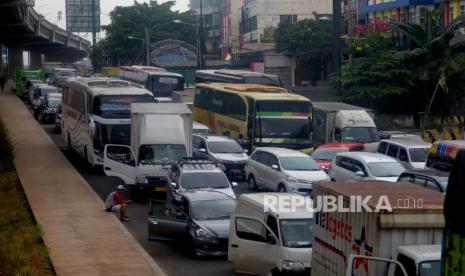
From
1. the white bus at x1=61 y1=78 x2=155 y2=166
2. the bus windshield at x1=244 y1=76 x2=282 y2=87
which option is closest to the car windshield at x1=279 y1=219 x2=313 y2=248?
the white bus at x1=61 y1=78 x2=155 y2=166

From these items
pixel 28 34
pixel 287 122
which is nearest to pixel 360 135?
pixel 287 122

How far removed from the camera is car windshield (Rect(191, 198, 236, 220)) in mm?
19625

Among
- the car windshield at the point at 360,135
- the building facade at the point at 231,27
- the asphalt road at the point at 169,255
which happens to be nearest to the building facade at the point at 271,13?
the building facade at the point at 231,27

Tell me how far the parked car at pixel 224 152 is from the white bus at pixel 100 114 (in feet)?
8.52

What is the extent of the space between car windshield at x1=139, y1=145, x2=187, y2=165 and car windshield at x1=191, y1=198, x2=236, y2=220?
7114 mm

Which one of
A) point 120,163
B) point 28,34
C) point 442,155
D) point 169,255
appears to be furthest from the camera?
point 28,34

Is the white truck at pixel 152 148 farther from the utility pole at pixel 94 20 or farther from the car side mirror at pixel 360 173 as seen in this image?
the utility pole at pixel 94 20

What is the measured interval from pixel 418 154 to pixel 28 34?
62675mm

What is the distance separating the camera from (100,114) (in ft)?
106

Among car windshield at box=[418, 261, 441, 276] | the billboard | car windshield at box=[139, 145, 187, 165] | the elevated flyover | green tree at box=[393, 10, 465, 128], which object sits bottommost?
car windshield at box=[139, 145, 187, 165]

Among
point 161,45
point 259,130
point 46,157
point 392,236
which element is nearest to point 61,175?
point 46,157

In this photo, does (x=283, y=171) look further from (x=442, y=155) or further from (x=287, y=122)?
(x=287, y=122)

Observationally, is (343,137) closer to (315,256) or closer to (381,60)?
(381,60)

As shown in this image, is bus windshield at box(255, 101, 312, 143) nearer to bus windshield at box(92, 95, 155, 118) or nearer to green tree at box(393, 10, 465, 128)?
bus windshield at box(92, 95, 155, 118)
